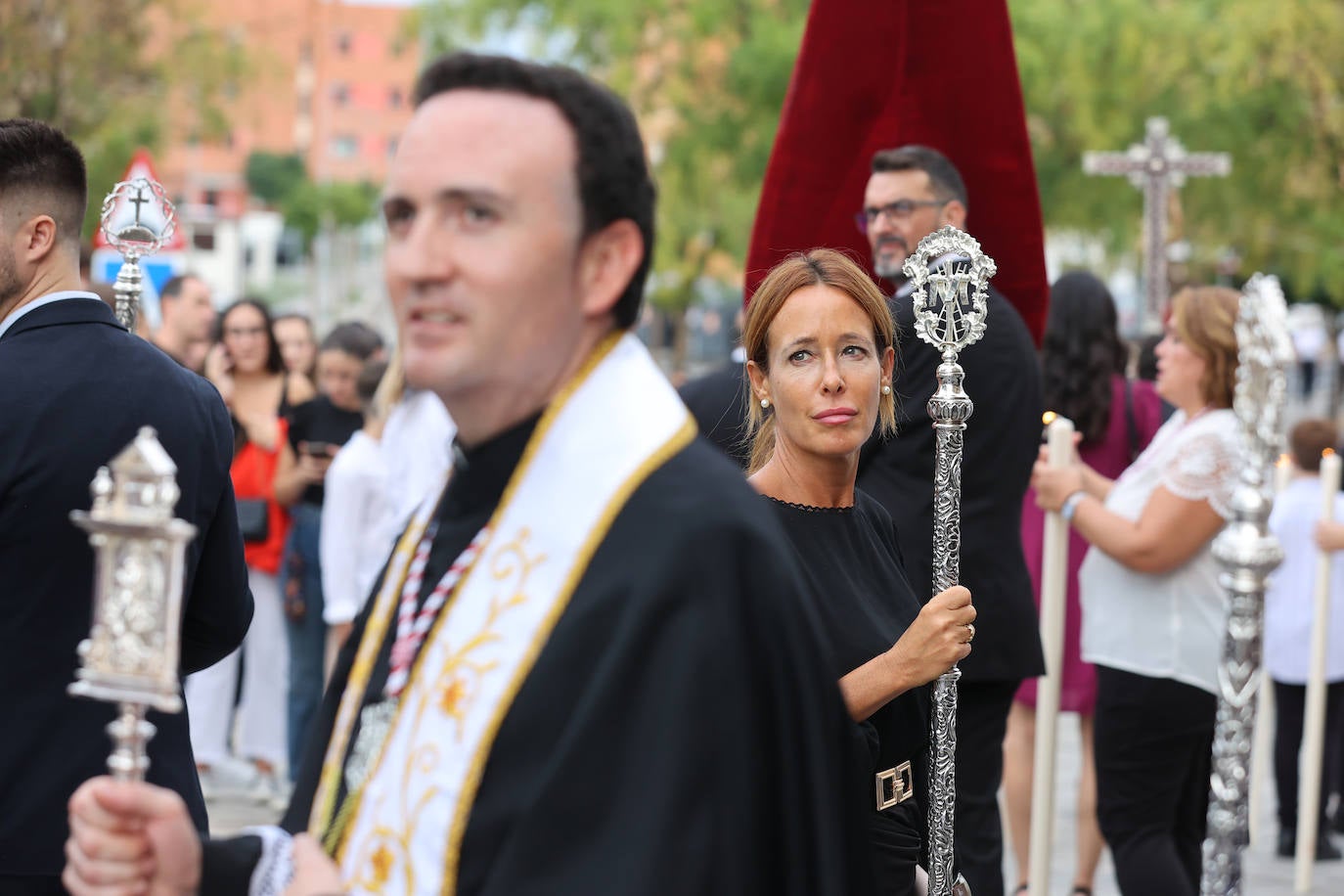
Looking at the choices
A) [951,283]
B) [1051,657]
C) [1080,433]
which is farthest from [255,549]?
[951,283]

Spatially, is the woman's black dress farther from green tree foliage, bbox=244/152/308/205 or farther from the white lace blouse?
green tree foliage, bbox=244/152/308/205

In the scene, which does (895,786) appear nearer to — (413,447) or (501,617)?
(501,617)

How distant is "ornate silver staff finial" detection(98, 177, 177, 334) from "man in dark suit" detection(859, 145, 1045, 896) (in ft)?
5.94

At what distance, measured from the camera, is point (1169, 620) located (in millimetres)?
5543

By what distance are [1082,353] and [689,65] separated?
17.8 m

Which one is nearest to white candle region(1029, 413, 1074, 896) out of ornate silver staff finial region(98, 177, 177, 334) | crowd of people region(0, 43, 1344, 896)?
crowd of people region(0, 43, 1344, 896)

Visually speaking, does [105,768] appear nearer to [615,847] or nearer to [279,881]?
[279,881]

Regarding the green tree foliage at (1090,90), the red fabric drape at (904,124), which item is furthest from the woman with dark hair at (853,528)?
the green tree foliage at (1090,90)

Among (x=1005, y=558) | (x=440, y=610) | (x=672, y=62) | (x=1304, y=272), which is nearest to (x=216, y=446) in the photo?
(x=440, y=610)

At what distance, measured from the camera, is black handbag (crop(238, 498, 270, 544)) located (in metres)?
8.58

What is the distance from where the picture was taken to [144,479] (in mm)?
2125

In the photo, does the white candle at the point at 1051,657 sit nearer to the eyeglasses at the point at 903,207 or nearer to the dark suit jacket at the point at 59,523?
the eyeglasses at the point at 903,207

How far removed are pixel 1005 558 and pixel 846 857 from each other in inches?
107

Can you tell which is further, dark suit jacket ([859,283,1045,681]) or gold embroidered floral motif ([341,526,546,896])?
dark suit jacket ([859,283,1045,681])
